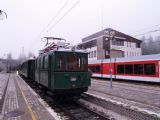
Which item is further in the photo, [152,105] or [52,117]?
[152,105]

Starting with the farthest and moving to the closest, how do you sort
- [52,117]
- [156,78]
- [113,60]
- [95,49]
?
[95,49] < [113,60] < [156,78] < [52,117]

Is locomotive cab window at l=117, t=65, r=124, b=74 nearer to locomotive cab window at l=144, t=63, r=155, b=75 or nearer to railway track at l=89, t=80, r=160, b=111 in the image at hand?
locomotive cab window at l=144, t=63, r=155, b=75

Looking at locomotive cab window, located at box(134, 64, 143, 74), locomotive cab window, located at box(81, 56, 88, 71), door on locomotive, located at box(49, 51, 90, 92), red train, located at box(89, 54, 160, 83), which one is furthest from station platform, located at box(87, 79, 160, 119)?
locomotive cab window, located at box(134, 64, 143, 74)

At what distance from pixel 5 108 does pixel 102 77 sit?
909 inches

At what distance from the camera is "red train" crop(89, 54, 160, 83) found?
20905 millimetres

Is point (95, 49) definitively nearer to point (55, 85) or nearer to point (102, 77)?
point (102, 77)

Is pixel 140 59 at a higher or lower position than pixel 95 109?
higher

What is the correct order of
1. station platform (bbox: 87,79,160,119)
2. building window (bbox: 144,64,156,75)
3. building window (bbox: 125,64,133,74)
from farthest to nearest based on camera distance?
building window (bbox: 125,64,133,74) < building window (bbox: 144,64,156,75) < station platform (bbox: 87,79,160,119)

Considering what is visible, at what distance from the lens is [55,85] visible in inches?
423

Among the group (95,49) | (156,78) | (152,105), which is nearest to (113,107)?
(152,105)

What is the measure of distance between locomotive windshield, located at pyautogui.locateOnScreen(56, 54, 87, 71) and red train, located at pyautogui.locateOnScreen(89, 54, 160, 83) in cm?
818

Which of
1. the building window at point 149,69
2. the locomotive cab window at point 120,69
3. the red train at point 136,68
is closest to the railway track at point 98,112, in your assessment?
the red train at point 136,68

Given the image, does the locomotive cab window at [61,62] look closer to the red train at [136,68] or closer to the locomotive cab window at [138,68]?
the red train at [136,68]

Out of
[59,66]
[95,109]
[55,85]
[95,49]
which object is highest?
[95,49]
